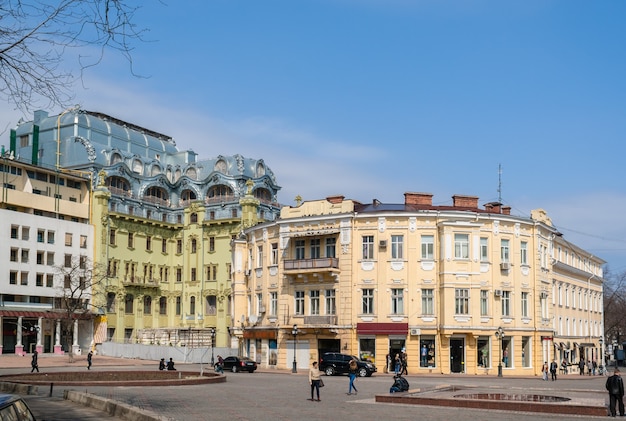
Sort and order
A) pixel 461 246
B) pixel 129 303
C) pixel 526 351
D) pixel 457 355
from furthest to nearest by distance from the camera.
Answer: pixel 129 303, pixel 526 351, pixel 461 246, pixel 457 355

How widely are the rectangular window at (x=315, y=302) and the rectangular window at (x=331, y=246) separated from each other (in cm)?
298

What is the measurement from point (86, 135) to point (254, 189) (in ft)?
63.7

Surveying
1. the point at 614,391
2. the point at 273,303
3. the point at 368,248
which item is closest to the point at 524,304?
the point at 368,248

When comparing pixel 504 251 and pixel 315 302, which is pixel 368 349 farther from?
pixel 504 251

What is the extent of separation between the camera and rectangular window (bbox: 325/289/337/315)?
195 ft

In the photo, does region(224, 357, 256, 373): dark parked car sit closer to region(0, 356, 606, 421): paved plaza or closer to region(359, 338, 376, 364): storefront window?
region(359, 338, 376, 364): storefront window

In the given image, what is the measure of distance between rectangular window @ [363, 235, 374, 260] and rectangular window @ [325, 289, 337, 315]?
3.61 m

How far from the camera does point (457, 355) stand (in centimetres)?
5709

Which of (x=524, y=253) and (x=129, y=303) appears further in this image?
(x=129, y=303)

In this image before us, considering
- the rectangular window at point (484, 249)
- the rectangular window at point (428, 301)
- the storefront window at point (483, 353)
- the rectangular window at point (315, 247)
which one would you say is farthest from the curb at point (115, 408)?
the rectangular window at point (484, 249)

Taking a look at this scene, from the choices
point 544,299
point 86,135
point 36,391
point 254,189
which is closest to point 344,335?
point 544,299

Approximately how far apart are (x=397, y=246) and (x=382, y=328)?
5.84 metres

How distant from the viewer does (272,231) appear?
6419cm

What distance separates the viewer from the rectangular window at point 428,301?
5734 centimetres
